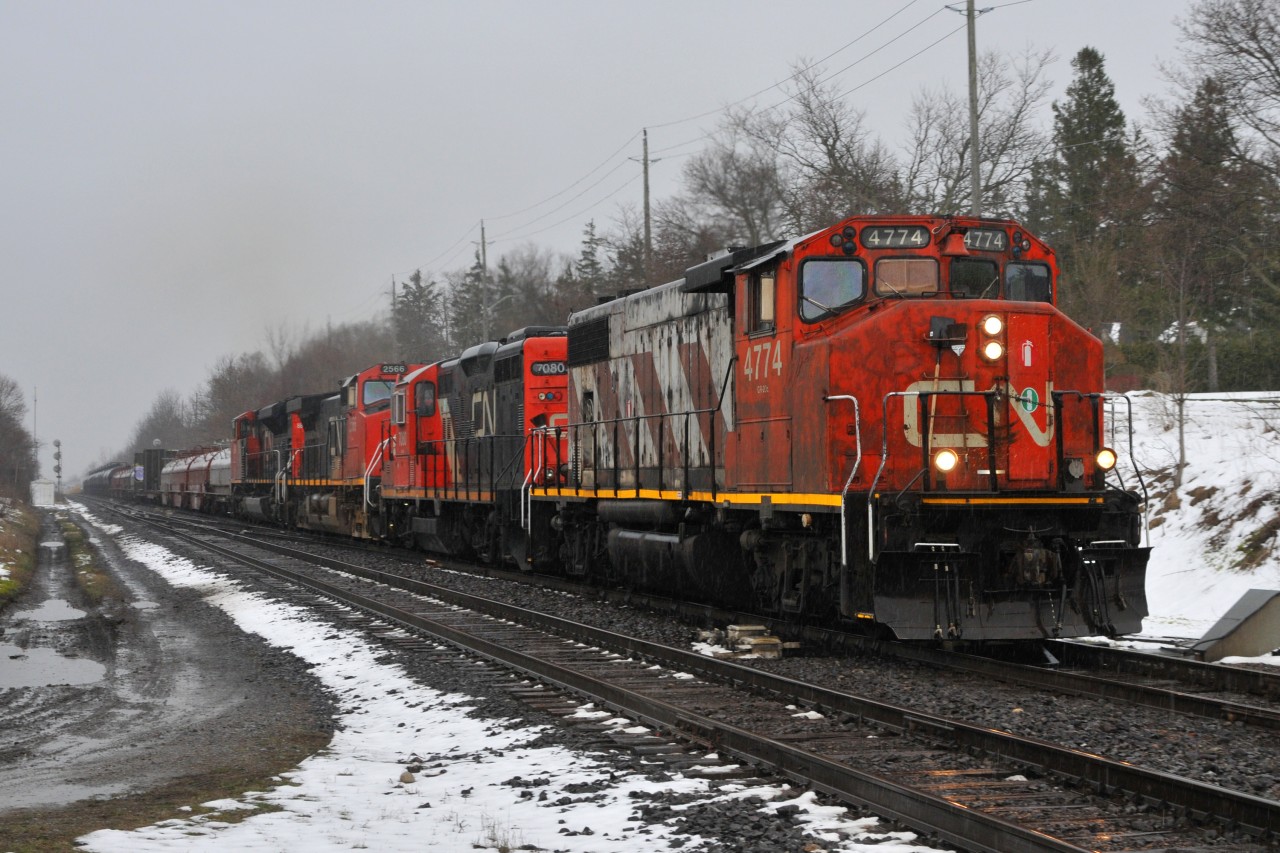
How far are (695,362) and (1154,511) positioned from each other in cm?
977

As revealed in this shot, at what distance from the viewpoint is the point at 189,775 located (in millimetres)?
7926

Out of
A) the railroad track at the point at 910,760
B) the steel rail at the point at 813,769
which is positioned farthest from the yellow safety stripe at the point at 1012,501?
the steel rail at the point at 813,769

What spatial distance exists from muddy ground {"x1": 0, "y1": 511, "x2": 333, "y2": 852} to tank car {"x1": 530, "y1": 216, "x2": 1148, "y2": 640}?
426 cm

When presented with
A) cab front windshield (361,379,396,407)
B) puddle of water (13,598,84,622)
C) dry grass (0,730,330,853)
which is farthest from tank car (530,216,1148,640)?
cab front windshield (361,379,396,407)

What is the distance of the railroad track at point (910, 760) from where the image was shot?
550 centimetres

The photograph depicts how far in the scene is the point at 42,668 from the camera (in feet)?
45.3

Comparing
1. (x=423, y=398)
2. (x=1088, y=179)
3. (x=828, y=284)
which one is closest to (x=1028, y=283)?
(x=828, y=284)

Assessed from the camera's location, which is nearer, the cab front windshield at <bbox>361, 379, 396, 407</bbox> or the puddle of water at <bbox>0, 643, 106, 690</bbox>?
the puddle of water at <bbox>0, 643, 106, 690</bbox>

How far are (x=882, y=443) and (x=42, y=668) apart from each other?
9323 millimetres

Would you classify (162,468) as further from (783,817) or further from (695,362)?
(783,817)

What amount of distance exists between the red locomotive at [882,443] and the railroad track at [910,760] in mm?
1582

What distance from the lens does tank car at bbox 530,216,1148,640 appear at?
10.0 metres

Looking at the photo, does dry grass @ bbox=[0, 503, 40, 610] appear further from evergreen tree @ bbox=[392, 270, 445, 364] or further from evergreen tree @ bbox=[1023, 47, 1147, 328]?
evergreen tree @ bbox=[392, 270, 445, 364]

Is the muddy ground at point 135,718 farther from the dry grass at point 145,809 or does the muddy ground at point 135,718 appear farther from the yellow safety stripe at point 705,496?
the yellow safety stripe at point 705,496
